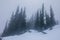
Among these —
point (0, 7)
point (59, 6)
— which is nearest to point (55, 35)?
point (59, 6)

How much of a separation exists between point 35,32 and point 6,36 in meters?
0.34

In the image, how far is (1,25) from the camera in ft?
4.70

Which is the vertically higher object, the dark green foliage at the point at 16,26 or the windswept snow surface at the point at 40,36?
the dark green foliage at the point at 16,26

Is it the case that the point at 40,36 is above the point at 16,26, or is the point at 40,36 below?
below

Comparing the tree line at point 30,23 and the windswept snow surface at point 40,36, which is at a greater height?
the tree line at point 30,23

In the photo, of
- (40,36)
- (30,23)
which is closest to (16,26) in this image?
(30,23)

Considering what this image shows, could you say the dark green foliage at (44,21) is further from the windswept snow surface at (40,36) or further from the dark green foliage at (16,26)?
the dark green foliage at (16,26)

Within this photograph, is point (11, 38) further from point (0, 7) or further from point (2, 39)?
point (0, 7)

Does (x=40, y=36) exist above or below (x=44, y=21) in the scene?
below

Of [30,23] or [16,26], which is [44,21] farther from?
[16,26]

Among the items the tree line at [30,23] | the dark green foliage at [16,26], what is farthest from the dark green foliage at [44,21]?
the dark green foliage at [16,26]

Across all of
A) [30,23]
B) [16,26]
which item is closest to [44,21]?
[30,23]

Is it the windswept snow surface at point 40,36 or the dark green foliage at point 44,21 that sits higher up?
the dark green foliage at point 44,21

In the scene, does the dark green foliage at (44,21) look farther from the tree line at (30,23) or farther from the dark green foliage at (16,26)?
the dark green foliage at (16,26)
